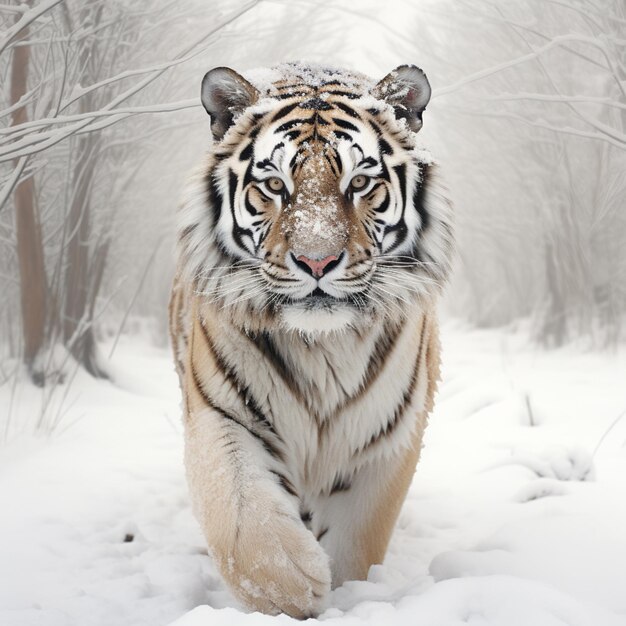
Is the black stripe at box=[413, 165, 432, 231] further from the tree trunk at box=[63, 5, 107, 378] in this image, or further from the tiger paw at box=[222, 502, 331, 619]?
the tree trunk at box=[63, 5, 107, 378]

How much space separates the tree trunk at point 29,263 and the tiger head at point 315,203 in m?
2.66

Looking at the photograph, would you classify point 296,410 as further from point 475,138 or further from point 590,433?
point 475,138

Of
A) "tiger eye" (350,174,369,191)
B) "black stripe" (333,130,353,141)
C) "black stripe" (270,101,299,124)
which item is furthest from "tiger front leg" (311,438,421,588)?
"black stripe" (270,101,299,124)

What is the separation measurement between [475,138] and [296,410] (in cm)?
830

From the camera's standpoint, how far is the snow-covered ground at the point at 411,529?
→ 180cm

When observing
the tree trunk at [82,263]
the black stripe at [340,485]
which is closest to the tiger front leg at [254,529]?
the black stripe at [340,485]

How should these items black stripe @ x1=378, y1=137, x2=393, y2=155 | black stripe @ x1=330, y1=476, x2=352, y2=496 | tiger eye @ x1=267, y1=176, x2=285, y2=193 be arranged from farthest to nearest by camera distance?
black stripe @ x1=330, y1=476, x2=352, y2=496
black stripe @ x1=378, y1=137, x2=393, y2=155
tiger eye @ x1=267, y1=176, x2=285, y2=193

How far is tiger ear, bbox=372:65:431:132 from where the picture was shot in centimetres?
221

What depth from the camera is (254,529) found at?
192cm

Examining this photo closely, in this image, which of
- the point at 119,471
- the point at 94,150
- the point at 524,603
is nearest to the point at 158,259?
the point at 94,150

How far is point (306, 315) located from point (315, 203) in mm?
298

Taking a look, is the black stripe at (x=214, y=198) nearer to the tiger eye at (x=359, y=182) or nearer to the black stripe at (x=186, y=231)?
the black stripe at (x=186, y=231)

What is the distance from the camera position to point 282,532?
193cm

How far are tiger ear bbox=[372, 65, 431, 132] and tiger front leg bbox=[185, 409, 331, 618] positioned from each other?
109 centimetres
